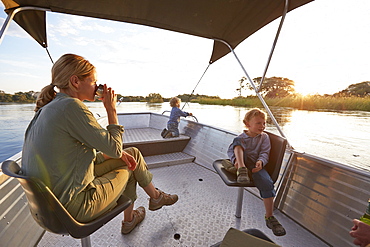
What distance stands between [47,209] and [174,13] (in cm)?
197

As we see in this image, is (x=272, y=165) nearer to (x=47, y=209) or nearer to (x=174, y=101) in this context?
(x=47, y=209)

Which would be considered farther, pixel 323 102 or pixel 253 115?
pixel 323 102

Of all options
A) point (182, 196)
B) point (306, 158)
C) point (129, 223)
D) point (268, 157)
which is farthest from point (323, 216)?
point (129, 223)

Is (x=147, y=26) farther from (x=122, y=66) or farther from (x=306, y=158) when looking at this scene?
(x=122, y=66)

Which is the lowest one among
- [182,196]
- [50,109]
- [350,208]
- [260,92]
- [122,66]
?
[182,196]

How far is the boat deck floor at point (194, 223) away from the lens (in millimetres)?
1359

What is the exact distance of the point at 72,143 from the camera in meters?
0.79

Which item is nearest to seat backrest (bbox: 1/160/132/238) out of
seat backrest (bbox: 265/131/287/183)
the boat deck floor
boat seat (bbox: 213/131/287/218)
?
the boat deck floor

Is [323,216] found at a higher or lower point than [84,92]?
lower

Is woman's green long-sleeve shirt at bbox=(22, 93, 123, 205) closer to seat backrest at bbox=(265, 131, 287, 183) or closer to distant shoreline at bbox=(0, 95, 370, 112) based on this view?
seat backrest at bbox=(265, 131, 287, 183)

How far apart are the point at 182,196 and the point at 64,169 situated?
4.76 feet

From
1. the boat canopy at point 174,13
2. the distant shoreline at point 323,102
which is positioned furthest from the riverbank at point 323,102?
the boat canopy at point 174,13

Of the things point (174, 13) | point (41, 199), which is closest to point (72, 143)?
point (41, 199)

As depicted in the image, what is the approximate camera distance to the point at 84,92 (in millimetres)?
934
